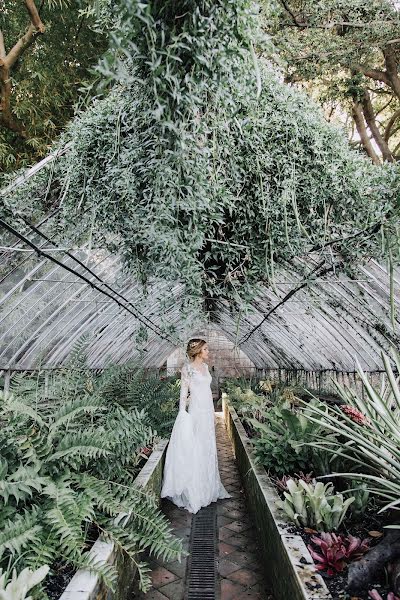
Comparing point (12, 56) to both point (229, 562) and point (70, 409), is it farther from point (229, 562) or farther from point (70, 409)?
point (229, 562)

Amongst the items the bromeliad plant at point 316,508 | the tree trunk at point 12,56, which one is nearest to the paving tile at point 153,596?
the bromeliad plant at point 316,508

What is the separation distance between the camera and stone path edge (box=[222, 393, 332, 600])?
2.15 m

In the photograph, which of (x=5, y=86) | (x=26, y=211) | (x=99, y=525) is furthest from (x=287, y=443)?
(x=5, y=86)

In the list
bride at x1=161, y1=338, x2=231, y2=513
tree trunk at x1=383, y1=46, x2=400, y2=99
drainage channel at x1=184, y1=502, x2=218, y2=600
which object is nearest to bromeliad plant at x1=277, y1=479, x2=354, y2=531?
drainage channel at x1=184, y1=502, x2=218, y2=600

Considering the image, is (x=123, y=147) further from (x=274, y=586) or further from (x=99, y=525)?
(x=274, y=586)

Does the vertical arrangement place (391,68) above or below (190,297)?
above

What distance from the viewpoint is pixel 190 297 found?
3.63m

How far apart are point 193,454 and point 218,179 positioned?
340cm

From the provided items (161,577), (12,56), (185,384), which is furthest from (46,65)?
(161,577)

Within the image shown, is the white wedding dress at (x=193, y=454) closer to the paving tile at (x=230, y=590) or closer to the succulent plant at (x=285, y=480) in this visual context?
the succulent plant at (x=285, y=480)

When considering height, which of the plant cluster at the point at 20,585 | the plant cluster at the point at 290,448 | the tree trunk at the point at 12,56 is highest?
the tree trunk at the point at 12,56

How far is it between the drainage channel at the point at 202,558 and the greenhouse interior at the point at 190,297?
0.02 metres

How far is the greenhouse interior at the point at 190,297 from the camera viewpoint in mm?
2008

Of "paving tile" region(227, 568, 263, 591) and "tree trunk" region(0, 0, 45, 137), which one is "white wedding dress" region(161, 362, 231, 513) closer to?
"paving tile" region(227, 568, 263, 591)
